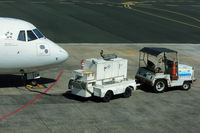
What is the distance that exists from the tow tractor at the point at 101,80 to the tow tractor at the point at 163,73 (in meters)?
1.72

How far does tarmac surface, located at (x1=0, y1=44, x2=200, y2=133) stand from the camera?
18516 millimetres

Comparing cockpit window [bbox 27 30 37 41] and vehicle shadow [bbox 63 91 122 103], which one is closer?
vehicle shadow [bbox 63 91 122 103]

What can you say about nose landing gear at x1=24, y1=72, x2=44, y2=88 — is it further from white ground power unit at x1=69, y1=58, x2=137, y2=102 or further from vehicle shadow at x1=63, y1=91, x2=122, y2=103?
white ground power unit at x1=69, y1=58, x2=137, y2=102

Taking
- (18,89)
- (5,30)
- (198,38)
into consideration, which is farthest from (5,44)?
(198,38)

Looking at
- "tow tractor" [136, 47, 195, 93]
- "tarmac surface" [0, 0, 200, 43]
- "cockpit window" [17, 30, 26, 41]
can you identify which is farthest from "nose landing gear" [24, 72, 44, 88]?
"tarmac surface" [0, 0, 200, 43]

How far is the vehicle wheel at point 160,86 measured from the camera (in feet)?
81.3

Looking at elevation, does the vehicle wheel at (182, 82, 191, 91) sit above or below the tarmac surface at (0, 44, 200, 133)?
above

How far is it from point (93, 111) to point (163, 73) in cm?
667

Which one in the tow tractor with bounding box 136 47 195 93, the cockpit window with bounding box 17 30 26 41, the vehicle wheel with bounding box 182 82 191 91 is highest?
the cockpit window with bounding box 17 30 26 41

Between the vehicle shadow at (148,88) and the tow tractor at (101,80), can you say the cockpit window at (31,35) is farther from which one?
the vehicle shadow at (148,88)

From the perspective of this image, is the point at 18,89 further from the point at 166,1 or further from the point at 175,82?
the point at 166,1

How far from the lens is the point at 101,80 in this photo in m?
22.7

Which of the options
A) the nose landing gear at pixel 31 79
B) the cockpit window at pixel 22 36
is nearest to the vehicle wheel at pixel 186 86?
the nose landing gear at pixel 31 79

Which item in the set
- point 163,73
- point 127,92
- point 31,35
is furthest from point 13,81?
point 163,73
